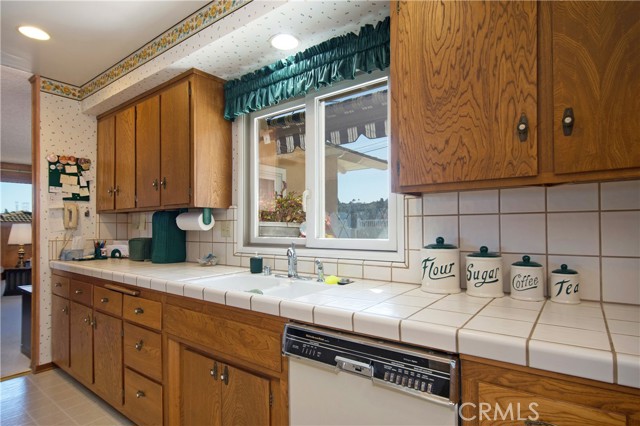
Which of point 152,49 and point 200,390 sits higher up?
point 152,49

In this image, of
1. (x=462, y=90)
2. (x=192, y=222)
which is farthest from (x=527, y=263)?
(x=192, y=222)

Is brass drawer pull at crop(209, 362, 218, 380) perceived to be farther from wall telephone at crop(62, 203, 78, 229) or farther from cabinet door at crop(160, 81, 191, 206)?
wall telephone at crop(62, 203, 78, 229)

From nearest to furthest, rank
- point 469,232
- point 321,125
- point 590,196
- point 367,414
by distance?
1. point 367,414
2. point 590,196
3. point 469,232
4. point 321,125

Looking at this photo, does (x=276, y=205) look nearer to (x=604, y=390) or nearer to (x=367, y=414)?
(x=367, y=414)

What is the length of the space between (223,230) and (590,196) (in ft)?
6.47

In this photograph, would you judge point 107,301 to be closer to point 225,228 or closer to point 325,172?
point 225,228

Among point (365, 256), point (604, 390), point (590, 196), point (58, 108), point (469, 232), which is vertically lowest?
point (604, 390)

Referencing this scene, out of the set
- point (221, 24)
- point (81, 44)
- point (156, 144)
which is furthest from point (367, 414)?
point (81, 44)

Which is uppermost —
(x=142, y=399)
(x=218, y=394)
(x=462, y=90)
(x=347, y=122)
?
→ (x=347, y=122)

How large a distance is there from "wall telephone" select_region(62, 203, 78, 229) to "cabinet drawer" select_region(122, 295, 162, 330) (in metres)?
1.31

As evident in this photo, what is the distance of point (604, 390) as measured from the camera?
2.14 ft

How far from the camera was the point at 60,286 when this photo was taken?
8.23ft

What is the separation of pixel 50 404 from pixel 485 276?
2.70 meters

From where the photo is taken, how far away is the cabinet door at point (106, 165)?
272cm
